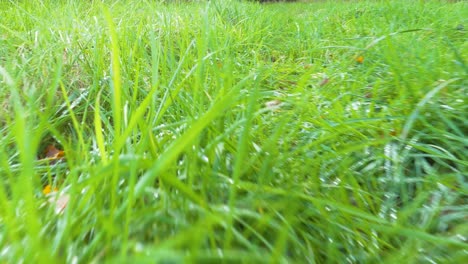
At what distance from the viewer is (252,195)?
23.0 inches

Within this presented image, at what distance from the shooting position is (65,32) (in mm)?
1622

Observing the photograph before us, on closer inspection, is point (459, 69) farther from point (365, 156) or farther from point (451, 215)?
point (451, 215)

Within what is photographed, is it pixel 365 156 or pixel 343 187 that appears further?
pixel 365 156

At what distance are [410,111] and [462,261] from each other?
57 cm

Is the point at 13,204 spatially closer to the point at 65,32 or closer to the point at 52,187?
the point at 52,187

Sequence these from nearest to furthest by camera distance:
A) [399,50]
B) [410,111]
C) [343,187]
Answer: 1. [343,187]
2. [410,111]
3. [399,50]

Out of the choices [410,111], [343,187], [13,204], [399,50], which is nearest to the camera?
[13,204]

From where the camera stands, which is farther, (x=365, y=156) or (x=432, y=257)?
(x=365, y=156)

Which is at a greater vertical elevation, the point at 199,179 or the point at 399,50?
the point at 199,179

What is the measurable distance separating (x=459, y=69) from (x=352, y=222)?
0.89 m

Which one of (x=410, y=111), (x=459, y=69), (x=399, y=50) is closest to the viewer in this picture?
(x=410, y=111)

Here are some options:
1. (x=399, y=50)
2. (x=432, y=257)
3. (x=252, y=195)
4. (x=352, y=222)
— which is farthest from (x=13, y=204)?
(x=399, y=50)

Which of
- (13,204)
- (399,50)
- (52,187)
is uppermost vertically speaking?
(13,204)

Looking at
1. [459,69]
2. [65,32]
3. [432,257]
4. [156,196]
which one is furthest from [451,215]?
[65,32]
